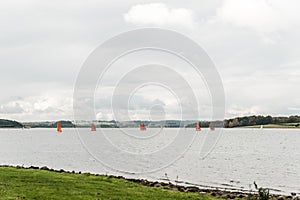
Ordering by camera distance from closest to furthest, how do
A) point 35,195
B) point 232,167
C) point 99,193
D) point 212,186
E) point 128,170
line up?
point 35,195 → point 99,193 → point 212,186 → point 128,170 → point 232,167

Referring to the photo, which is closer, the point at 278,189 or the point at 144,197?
the point at 144,197

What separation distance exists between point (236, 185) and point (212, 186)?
2.32 m

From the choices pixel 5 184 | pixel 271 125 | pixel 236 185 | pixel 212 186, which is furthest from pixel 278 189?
pixel 271 125

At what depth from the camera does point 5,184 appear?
18.2m

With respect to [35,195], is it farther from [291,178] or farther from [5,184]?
[291,178]

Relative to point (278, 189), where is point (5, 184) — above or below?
above

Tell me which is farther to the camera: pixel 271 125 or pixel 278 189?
pixel 271 125

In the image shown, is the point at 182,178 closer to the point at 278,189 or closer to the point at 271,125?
the point at 278,189

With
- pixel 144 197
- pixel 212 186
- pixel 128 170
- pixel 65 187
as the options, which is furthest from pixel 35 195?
pixel 128 170

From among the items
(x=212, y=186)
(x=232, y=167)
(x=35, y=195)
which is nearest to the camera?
(x=35, y=195)

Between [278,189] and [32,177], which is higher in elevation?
[32,177]

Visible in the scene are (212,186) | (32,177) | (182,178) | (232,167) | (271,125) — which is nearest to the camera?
(32,177)

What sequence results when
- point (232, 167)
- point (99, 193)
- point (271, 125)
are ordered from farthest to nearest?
point (271, 125)
point (232, 167)
point (99, 193)

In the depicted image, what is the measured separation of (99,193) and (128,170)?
25.3m
